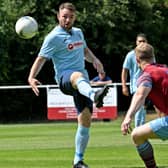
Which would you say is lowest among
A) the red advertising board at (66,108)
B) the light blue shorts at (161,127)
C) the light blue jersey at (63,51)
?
the red advertising board at (66,108)

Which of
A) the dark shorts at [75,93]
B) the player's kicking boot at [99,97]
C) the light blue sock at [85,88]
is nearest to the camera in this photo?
the player's kicking boot at [99,97]

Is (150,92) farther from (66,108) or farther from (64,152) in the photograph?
(66,108)

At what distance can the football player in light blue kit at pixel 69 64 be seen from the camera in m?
11.1

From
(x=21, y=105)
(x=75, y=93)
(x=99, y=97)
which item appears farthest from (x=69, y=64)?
(x=21, y=105)

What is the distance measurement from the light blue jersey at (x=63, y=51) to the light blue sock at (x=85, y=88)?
0.55m

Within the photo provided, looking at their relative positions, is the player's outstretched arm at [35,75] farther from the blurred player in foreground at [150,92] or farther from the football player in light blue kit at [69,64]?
the blurred player in foreground at [150,92]

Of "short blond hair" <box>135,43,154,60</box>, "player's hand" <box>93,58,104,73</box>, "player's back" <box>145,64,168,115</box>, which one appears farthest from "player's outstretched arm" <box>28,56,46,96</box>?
"player's back" <box>145,64,168,115</box>

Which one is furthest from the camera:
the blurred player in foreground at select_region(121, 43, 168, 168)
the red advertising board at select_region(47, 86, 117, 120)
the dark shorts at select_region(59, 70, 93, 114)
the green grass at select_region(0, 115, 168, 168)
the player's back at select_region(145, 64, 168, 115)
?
the red advertising board at select_region(47, 86, 117, 120)

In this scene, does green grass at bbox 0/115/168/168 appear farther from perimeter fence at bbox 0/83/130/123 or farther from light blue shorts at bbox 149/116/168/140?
perimeter fence at bbox 0/83/130/123

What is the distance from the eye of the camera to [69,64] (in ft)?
37.2

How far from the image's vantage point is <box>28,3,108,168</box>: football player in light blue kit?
11148 millimetres

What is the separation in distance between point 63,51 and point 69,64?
0.23 metres

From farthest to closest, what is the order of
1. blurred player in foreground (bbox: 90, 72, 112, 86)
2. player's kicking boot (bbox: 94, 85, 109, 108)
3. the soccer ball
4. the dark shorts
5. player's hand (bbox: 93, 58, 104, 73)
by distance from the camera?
the soccer ball, blurred player in foreground (bbox: 90, 72, 112, 86), player's hand (bbox: 93, 58, 104, 73), the dark shorts, player's kicking boot (bbox: 94, 85, 109, 108)

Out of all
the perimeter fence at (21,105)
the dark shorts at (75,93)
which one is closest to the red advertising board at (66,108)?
the perimeter fence at (21,105)
